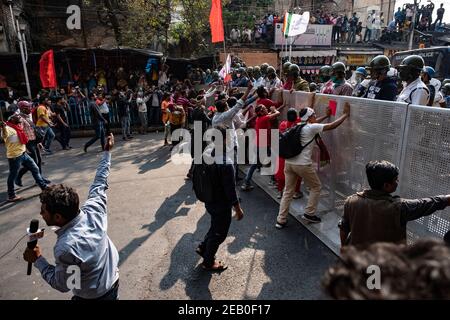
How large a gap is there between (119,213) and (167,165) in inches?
121

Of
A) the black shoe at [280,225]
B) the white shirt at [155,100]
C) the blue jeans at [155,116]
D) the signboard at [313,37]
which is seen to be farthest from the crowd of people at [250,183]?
the signboard at [313,37]

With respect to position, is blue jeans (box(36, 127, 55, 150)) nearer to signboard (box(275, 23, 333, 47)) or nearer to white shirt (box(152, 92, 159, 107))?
white shirt (box(152, 92, 159, 107))

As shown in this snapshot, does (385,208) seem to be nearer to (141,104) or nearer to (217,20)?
(217,20)

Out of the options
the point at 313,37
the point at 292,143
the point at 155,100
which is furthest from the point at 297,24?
the point at 313,37

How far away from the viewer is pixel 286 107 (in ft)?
22.5

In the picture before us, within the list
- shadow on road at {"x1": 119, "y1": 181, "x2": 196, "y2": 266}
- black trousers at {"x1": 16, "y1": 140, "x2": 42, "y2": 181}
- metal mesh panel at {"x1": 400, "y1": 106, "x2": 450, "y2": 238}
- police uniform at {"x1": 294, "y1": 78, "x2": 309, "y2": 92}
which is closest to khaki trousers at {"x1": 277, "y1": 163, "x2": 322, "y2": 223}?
metal mesh panel at {"x1": 400, "y1": 106, "x2": 450, "y2": 238}

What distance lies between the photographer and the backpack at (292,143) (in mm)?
4535

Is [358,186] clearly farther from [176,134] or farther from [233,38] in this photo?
[233,38]

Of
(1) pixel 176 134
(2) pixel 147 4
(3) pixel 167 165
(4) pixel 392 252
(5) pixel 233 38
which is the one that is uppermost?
(2) pixel 147 4

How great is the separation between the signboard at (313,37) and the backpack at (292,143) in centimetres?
1734

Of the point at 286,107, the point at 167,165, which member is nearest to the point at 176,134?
the point at 167,165

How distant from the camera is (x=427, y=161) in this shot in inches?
133

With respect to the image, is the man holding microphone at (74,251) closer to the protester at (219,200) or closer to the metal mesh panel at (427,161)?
the protester at (219,200)

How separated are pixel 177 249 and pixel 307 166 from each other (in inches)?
85.7
